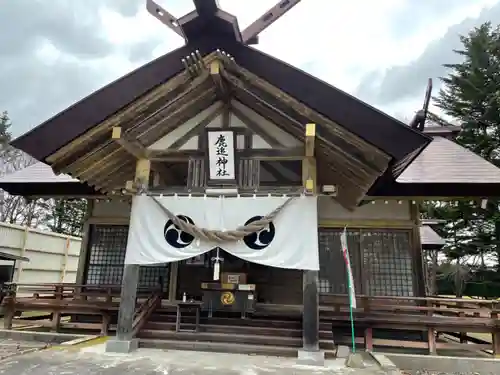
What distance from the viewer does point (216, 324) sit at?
6348 millimetres

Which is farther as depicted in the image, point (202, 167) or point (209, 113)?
point (209, 113)

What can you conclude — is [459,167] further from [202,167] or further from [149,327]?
[149,327]

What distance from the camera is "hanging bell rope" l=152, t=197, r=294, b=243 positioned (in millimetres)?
5445

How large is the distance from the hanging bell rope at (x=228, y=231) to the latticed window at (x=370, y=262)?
2.66m

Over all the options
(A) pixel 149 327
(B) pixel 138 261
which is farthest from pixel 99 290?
(B) pixel 138 261

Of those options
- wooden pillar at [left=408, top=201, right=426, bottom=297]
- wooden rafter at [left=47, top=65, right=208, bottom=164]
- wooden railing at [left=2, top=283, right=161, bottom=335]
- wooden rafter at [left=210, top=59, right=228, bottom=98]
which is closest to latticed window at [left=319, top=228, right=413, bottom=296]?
wooden pillar at [left=408, top=201, right=426, bottom=297]

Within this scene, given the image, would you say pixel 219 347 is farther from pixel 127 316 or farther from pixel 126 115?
pixel 126 115

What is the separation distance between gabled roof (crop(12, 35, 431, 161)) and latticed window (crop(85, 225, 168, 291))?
11.4 ft

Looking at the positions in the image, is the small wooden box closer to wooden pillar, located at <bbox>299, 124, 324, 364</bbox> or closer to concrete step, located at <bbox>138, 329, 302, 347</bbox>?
concrete step, located at <bbox>138, 329, 302, 347</bbox>

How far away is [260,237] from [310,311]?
1264 millimetres

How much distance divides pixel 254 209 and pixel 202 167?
1.12m

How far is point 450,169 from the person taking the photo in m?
7.70

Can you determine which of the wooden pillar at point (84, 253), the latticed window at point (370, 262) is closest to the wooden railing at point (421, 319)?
the latticed window at point (370, 262)

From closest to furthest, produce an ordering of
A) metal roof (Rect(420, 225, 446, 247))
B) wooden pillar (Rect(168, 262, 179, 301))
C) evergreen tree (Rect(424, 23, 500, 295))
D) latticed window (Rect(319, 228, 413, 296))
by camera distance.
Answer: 1. latticed window (Rect(319, 228, 413, 296))
2. wooden pillar (Rect(168, 262, 179, 301))
3. metal roof (Rect(420, 225, 446, 247))
4. evergreen tree (Rect(424, 23, 500, 295))
